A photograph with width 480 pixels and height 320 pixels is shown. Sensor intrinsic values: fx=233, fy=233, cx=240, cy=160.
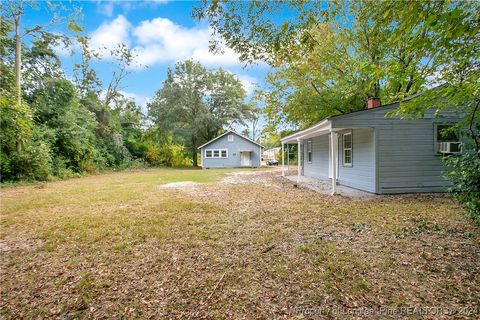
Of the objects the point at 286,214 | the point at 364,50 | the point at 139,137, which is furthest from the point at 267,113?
the point at 139,137

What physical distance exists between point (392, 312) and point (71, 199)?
877 centimetres

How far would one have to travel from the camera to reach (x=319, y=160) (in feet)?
42.0

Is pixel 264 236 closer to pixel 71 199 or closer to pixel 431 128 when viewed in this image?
pixel 71 199

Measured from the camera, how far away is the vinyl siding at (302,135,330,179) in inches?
466

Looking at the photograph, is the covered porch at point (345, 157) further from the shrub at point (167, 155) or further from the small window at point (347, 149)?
the shrub at point (167, 155)

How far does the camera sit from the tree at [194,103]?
29234mm

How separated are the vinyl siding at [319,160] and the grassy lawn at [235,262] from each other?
6163 millimetres

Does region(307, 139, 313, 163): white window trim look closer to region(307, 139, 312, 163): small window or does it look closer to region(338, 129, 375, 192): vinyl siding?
region(307, 139, 312, 163): small window

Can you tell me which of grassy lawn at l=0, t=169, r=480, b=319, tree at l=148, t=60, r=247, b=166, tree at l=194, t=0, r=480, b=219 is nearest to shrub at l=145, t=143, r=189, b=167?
tree at l=148, t=60, r=247, b=166

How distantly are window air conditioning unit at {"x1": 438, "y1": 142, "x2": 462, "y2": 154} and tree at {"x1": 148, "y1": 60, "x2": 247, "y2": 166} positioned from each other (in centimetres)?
2414

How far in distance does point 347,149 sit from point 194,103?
78.0 ft

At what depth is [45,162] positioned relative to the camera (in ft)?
40.7

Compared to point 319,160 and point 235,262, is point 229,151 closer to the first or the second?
point 319,160

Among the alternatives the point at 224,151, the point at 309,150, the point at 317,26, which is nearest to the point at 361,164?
the point at 317,26
